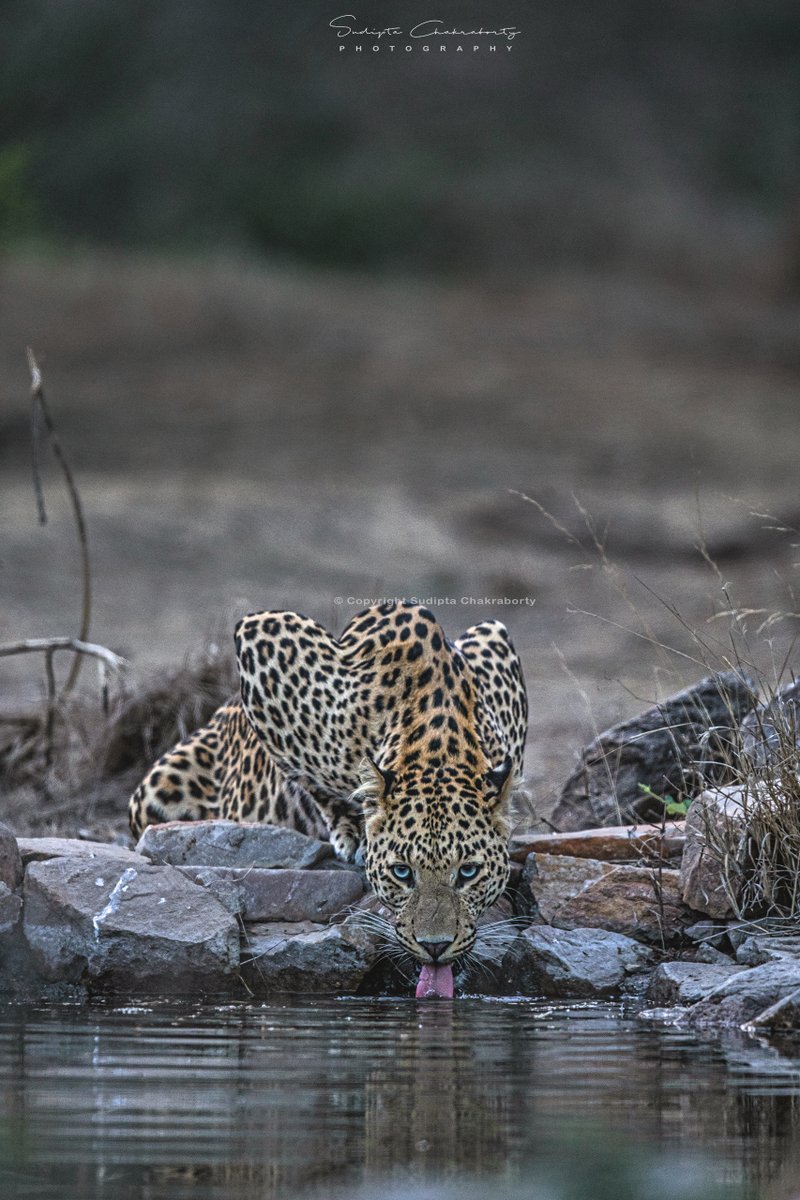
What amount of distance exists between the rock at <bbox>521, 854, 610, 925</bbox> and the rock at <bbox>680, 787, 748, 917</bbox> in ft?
1.23

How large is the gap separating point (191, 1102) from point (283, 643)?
3465 millimetres

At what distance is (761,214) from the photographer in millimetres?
35344

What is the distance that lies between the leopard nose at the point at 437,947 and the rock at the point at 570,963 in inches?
19.7

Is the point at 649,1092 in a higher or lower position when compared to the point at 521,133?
lower

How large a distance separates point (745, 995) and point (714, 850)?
2.95 ft

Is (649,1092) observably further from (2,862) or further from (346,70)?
(346,70)

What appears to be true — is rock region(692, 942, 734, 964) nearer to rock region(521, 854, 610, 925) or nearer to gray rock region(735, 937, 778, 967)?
gray rock region(735, 937, 778, 967)

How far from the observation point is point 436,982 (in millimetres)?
6961

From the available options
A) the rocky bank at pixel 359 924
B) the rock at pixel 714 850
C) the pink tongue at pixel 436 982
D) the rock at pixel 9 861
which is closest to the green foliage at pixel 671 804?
the rocky bank at pixel 359 924

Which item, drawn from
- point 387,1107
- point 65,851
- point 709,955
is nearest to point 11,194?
point 65,851

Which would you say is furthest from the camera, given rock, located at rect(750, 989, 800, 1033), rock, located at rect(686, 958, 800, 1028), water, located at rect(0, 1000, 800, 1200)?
rock, located at rect(686, 958, 800, 1028)

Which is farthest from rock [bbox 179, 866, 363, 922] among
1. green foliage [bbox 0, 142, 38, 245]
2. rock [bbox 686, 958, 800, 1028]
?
green foliage [bbox 0, 142, 38, 245]

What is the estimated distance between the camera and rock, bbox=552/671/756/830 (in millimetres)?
8523

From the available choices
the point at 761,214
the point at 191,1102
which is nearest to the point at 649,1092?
the point at 191,1102
